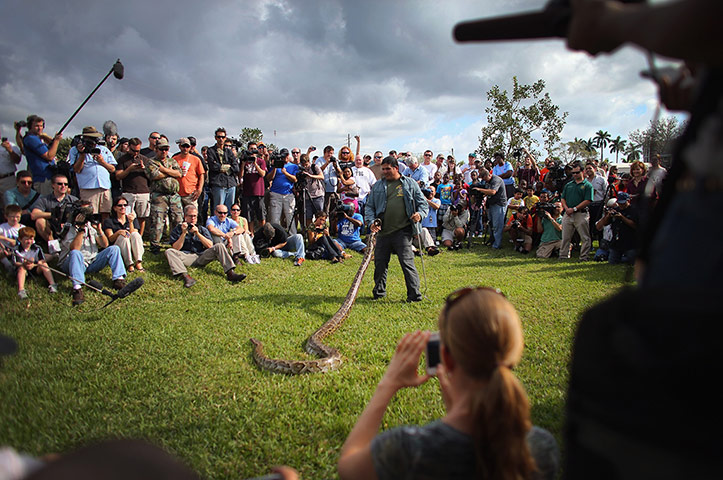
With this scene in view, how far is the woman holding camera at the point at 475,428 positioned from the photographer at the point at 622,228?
1055 centimetres

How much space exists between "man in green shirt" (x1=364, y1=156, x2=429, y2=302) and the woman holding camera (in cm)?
617

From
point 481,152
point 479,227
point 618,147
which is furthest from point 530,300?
point 618,147

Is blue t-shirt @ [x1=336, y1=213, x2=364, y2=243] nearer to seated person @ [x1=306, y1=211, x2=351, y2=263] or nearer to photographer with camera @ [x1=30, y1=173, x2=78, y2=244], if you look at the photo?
seated person @ [x1=306, y1=211, x2=351, y2=263]

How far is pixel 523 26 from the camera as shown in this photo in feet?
4.07

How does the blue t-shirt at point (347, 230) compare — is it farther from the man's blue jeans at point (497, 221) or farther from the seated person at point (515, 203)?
the seated person at point (515, 203)

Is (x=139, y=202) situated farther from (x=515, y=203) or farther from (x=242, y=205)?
(x=515, y=203)

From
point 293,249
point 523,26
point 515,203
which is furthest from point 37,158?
point 515,203

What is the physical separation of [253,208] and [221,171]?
5.19ft

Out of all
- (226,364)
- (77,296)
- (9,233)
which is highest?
(9,233)

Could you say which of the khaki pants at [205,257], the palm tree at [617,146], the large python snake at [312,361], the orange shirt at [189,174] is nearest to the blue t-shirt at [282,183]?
the orange shirt at [189,174]

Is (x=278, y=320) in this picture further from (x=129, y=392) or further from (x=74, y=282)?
(x=74, y=282)

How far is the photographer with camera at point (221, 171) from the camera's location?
11445mm

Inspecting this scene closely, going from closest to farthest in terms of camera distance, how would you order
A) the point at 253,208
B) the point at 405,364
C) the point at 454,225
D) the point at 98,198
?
the point at 405,364 < the point at 98,198 < the point at 253,208 < the point at 454,225

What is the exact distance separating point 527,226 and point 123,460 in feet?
46.0
